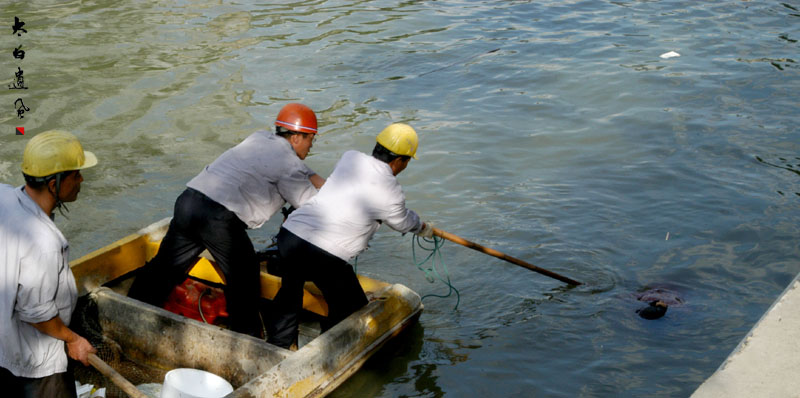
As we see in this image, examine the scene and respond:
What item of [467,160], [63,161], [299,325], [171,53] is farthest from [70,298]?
[171,53]

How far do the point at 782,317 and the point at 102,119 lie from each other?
10.2 m

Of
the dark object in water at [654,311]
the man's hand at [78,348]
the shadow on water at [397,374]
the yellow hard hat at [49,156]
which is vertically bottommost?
the dark object in water at [654,311]

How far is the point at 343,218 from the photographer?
5.66 meters

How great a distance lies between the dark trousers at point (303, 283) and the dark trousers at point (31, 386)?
191cm

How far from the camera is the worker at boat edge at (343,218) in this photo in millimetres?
5660

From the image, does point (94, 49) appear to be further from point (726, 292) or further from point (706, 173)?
point (726, 292)

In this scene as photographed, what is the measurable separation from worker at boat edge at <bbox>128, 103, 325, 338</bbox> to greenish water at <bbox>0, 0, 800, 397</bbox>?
3.94ft

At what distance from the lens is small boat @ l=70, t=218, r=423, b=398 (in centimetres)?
540

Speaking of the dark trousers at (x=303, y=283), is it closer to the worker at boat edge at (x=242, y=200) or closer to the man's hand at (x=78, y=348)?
the worker at boat edge at (x=242, y=200)

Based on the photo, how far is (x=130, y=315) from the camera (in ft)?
19.6

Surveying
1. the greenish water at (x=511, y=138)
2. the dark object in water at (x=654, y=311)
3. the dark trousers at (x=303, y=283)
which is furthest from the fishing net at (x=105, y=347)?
the dark object in water at (x=654, y=311)

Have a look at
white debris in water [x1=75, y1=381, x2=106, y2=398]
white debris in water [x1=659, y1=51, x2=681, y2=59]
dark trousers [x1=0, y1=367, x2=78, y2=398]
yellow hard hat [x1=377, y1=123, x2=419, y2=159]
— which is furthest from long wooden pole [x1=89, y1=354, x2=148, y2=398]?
white debris in water [x1=659, y1=51, x2=681, y2=59]

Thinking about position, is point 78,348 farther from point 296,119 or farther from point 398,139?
point 398,139

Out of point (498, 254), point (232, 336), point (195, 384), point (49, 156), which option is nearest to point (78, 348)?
point (49, 156)
